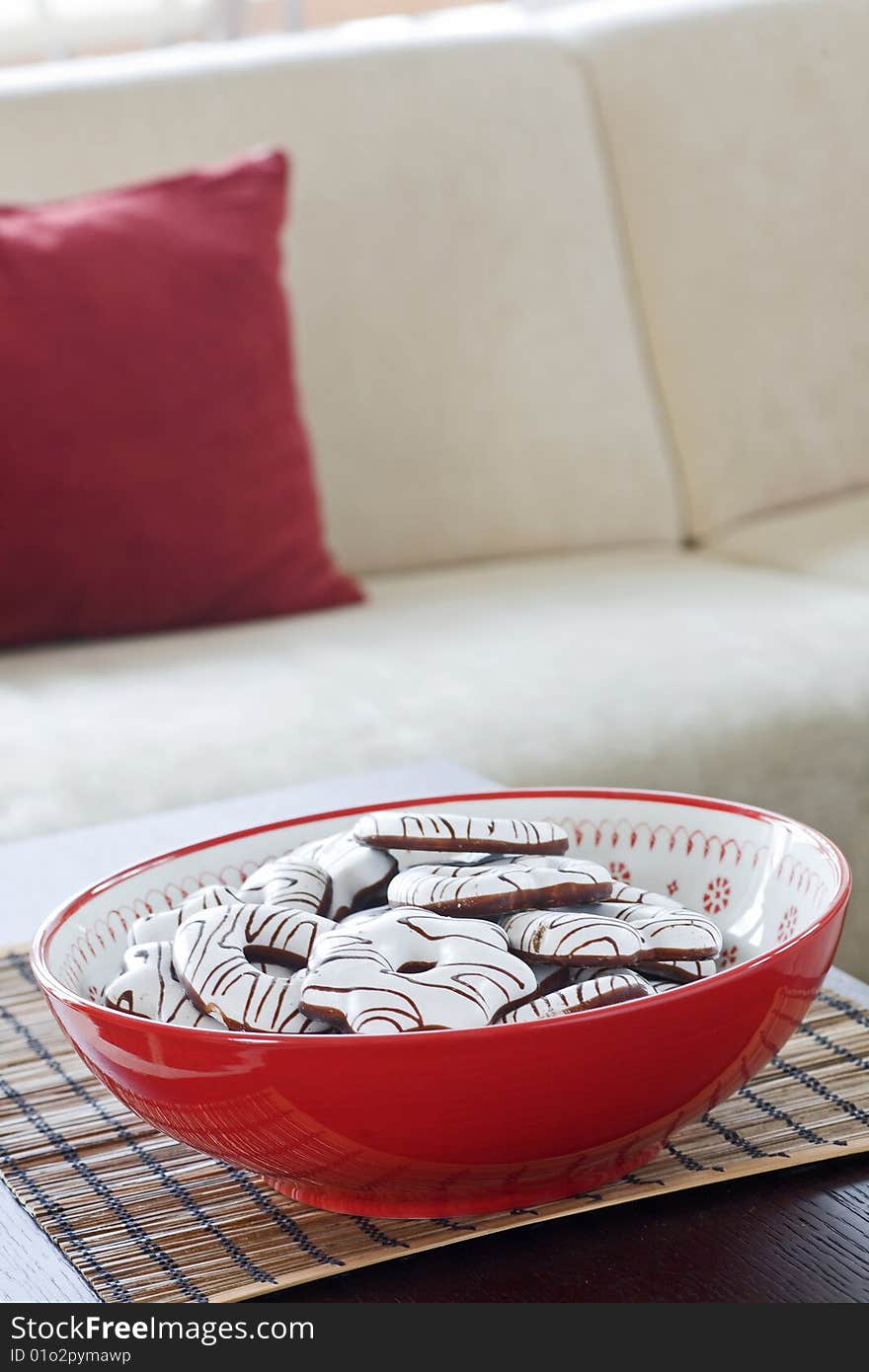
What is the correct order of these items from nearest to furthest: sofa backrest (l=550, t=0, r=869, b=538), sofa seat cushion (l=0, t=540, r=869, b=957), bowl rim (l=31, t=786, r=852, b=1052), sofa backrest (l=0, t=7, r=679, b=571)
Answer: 1. bowl rim (l=31, t=786, r=852, b=1052)
2. sofa seat cushion (l=0, t=540, r=869, b=957)
3. sofa backrest (l=0, t=7, r=679, b=571)
4. sofa backrest (l=550, t=0, r=869, b=538)

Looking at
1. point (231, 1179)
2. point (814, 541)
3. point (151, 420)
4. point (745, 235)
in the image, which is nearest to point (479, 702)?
point (151, 420)

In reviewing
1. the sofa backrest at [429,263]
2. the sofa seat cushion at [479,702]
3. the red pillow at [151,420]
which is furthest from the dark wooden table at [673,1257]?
the sofa backrest at [429,263]

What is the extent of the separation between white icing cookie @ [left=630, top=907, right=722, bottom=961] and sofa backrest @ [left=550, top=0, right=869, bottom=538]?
1.62m

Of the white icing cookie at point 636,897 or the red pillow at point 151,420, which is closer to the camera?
the white icing cookie at point 636,897

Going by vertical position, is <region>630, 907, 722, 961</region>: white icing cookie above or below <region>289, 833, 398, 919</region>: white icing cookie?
above

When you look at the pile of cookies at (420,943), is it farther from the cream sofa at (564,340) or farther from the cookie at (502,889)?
the cream sofa at (564,340)

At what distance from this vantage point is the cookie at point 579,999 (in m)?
0.50

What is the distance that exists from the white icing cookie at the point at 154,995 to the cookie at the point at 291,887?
4 centimetres

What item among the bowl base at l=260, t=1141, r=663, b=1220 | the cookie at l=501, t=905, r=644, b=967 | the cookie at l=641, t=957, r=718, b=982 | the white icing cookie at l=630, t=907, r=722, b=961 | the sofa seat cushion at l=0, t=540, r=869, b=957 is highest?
the cookie at l=501, t=905, r=644, b=967

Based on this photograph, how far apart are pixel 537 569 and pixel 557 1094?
1.45 metres

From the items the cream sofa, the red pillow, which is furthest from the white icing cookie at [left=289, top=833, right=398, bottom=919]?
the red pillow

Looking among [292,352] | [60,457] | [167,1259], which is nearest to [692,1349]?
[167,1259]

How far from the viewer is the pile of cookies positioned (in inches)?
19.6

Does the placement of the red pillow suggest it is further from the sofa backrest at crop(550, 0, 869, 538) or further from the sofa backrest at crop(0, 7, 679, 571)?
the sofa backrest at crop(550, 0, 869, 538)
